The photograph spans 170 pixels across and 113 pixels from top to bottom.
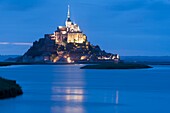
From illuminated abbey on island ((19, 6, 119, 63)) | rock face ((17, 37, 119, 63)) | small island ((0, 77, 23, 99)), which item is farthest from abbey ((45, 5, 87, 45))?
small island ((0, 77, 23, 99))

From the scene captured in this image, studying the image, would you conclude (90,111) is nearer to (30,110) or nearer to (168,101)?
(30,110)

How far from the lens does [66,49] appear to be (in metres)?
145

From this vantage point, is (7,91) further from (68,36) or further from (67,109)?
(68,36)

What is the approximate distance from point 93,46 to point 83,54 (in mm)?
9859

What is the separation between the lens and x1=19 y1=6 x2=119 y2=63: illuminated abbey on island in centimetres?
14412

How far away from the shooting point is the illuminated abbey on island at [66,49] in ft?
473

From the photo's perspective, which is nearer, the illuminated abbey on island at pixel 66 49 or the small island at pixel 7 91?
the small island at pixel 7 91

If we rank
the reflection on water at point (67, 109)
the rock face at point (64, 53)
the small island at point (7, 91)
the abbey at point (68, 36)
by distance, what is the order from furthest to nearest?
the abbey at point (68, 36)
the rock face at point (64, 53)
the small island at point (7, 91)
the reflection on water at point (67, 109)

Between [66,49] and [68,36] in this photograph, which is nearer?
[66,49]

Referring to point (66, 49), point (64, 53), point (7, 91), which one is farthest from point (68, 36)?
point (7, 91)

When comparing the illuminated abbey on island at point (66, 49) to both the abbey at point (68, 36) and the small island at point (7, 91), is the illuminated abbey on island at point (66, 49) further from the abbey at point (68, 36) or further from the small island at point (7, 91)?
the small island at point (7, 91)

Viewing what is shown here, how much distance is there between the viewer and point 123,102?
32.8 metres

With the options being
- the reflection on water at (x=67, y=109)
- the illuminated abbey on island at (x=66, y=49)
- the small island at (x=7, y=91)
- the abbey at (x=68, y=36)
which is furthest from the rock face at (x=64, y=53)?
the reflection on water at (x=67, y=109)

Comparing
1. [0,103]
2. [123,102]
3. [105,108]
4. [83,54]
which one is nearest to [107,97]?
[123,102]
